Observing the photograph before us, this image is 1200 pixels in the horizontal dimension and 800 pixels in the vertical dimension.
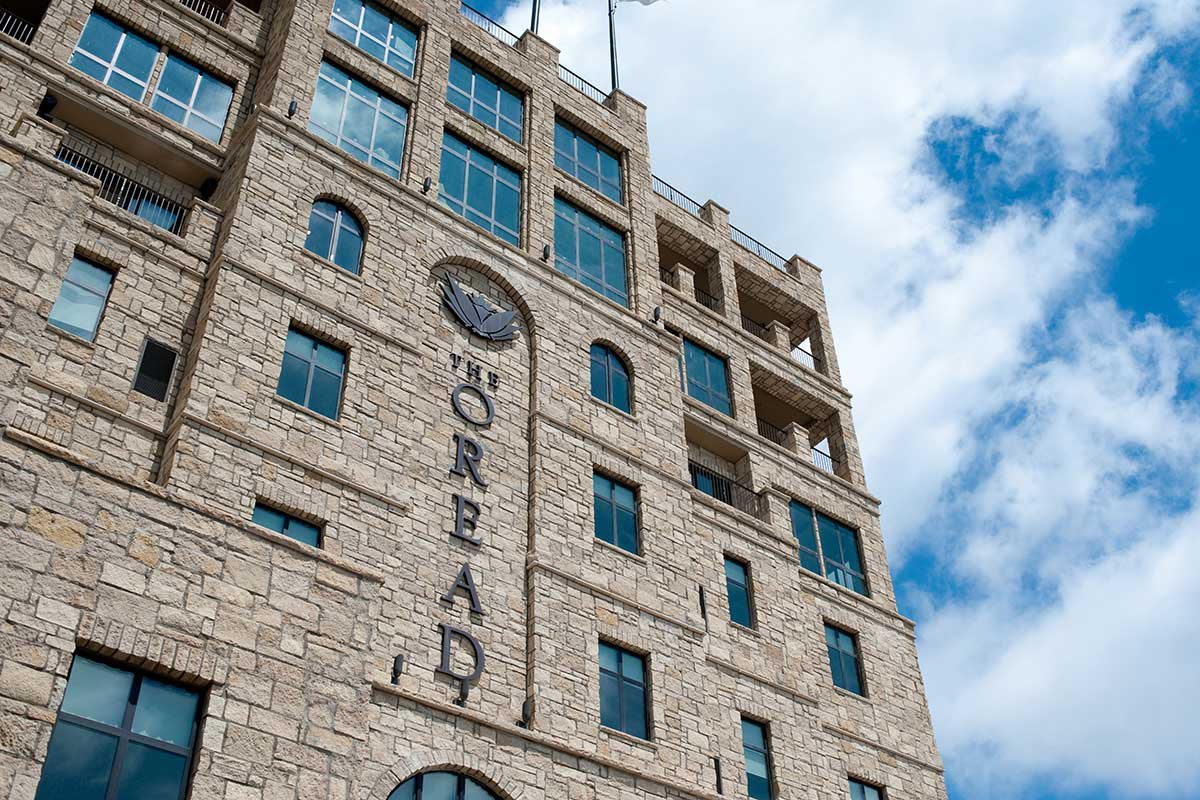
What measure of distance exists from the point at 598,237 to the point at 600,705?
46.0 ft

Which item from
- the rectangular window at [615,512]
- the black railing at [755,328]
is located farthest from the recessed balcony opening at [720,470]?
the black railing at [755,328]

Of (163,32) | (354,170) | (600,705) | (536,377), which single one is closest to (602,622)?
(600,705)

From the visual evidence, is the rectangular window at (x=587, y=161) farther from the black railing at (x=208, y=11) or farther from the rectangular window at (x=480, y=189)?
the black railing at (x=208, y=11)

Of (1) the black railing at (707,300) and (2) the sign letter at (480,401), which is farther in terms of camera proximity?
(1) the black railing at (707,300)

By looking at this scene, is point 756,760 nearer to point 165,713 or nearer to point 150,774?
point 165,713

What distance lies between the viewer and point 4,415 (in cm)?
1742

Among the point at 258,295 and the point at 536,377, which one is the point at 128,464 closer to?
the point at 258,295

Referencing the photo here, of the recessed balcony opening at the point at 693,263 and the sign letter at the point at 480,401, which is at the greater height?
the recessed balcony opening at the point at 693,263

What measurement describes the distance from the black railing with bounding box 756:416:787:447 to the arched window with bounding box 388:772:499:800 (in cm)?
2040

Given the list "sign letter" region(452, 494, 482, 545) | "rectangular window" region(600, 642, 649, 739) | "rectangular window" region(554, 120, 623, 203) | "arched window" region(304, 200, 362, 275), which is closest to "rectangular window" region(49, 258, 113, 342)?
"arched window" region(304, 200, 362, 275)

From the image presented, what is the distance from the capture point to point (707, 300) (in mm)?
38781

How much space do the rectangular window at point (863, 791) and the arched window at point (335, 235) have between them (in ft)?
55.1

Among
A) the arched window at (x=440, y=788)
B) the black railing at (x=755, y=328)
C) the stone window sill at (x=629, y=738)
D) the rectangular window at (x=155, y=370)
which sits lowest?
the arched window at (x=440, y=788)

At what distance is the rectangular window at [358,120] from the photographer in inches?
1095
